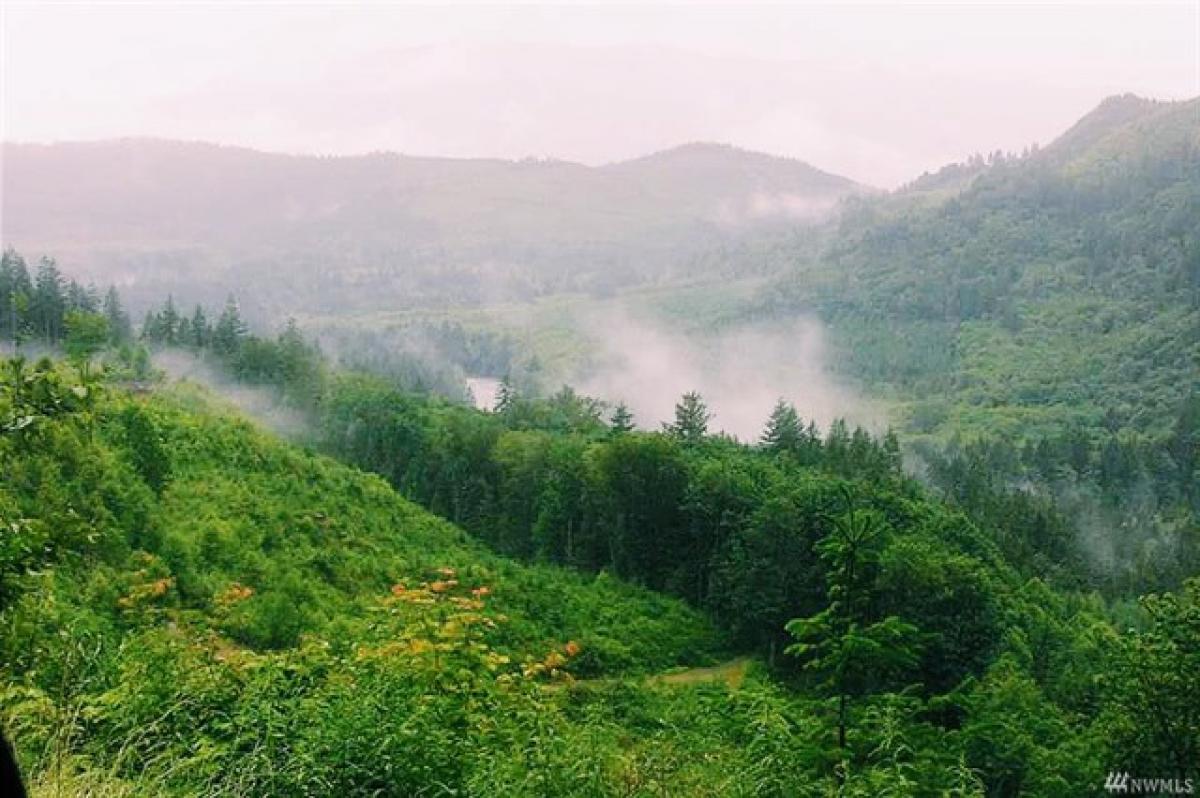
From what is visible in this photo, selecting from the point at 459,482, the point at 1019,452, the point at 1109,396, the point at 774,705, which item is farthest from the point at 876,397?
the point at 774,705

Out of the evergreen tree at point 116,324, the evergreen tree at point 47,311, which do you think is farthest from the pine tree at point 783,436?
the evergreen tree at point 47,311

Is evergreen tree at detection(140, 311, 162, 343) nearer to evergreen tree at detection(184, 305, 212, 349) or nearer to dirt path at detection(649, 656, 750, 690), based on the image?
evergreen tree at detection(184, 305, 212, 349)

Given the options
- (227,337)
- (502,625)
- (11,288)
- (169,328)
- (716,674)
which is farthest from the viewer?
(169,328)

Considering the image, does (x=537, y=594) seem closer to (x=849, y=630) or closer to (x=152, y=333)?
(x=849, y=630)

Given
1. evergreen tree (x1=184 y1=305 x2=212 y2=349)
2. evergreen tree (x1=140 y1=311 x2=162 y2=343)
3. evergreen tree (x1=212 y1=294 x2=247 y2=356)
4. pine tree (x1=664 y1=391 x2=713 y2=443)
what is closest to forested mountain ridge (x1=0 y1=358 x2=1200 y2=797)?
pine tree (x1=664 y1=391 x2=713 y2=443)

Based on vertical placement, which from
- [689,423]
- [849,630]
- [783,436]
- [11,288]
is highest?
[849,630]

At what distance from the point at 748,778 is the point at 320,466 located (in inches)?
1454

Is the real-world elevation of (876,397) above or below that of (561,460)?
below

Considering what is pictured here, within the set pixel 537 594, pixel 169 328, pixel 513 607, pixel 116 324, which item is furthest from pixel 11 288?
pixel 513 607

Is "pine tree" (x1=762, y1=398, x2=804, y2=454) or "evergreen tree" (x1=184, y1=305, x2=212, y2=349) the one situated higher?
"evergreen tree" (x1=184, y1=305, x2=212, y2=349)

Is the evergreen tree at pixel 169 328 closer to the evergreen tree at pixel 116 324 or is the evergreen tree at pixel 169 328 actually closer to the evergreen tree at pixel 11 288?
the evergreen tree at pixel 116 324

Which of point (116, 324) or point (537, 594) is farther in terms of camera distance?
point (116, 324)

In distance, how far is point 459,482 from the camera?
205 feet

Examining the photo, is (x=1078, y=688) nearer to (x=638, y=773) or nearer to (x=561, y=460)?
(x=561, y=460)
